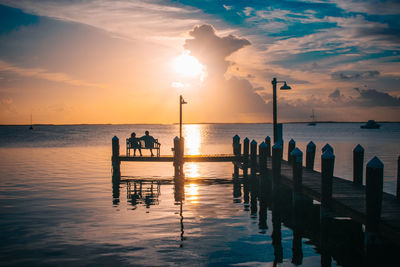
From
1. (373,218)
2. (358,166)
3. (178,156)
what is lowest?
(373,218)

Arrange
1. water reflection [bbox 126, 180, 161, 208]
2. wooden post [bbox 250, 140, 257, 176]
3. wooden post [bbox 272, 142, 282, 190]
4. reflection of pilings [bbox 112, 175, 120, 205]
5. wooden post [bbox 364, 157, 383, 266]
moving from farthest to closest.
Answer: wooden post [bbox 250, 140, 257, 176] → reflection of pilings [bbox 112, 175, 120, 205] → water reflection [bbox 126, 180, 161, 208] → wooden post [bbox 272, 142, 282, 190] → wooden post [bbox 364, 157, 383, 266]

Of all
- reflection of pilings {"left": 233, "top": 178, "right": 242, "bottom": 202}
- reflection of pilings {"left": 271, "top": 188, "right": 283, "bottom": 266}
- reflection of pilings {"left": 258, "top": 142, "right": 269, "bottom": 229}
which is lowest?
reflection of pilings {"left": 271, "top": 188, "right": 283, "bottom": 266}

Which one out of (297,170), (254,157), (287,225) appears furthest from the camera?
(254,157)

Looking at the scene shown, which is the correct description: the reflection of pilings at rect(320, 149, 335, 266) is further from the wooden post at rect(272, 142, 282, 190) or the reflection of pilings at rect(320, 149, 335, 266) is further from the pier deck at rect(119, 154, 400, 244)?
the wooden post at rect(272, 142, 282, 190)

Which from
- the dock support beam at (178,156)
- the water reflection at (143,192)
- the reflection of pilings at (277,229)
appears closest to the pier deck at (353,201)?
the reflection of pilings at (277,229)

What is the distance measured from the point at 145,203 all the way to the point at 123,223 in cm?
361

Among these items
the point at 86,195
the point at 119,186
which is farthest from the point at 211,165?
the point at 86,195

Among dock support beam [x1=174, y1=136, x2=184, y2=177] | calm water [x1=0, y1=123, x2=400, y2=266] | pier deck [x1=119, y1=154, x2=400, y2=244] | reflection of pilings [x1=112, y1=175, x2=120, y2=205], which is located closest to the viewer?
pier deck [x1=119, y1=154, x2=400, y2=244]

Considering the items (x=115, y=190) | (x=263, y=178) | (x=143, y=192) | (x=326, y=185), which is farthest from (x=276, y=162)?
(x=115, y=190)

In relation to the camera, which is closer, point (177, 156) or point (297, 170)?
point (297, 170)

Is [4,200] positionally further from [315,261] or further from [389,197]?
[389,197]

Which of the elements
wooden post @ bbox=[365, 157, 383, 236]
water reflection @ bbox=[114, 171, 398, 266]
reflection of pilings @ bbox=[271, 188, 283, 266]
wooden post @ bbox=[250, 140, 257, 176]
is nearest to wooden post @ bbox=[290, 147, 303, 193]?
water reflection @ bbox=[114, 171, 398, 266]

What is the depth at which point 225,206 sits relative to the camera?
53.6 ft

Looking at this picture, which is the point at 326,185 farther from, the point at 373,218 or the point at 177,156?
the point at 177,156
